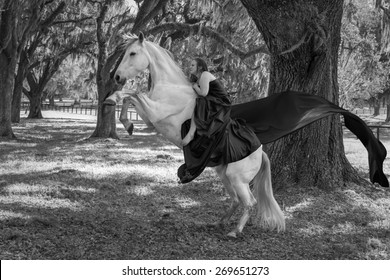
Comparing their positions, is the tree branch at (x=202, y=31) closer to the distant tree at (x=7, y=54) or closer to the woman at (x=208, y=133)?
the distant tree at (x=7, y=54)

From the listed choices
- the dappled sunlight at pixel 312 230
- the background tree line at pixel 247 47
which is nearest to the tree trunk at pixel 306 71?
the background tree line at pixel 247 47

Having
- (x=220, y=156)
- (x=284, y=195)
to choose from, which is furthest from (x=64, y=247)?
(x=284, y=195)

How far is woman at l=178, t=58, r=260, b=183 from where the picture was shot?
17.0ft

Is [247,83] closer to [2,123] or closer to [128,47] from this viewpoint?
[2,123]

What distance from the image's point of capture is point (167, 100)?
5.19 m

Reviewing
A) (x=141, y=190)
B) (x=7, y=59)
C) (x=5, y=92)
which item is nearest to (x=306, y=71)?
(x=141, y=190)

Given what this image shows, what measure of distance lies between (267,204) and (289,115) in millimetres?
1111

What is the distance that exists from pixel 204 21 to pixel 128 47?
50.8 feet

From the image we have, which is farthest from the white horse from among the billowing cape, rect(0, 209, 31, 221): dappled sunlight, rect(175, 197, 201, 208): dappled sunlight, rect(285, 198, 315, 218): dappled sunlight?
rect(0, 209, 31, 221): dappled sunlight

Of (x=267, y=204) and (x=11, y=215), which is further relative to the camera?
(x=11, y=215)

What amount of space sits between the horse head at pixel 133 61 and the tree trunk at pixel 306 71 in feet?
9.27

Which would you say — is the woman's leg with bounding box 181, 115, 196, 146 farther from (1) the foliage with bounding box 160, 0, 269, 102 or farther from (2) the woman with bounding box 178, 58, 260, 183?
(1) the foliage with bounding box 160, 0, 269, 102

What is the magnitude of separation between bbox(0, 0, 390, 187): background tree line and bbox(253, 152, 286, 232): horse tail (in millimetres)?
1251

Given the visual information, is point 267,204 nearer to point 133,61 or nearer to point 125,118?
point 125,118
